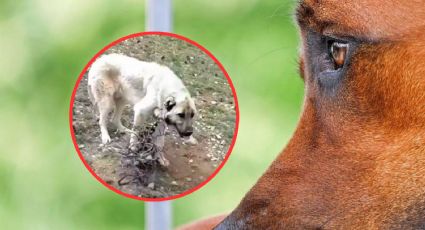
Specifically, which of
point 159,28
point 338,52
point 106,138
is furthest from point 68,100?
point 338,52

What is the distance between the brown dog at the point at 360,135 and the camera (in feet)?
4.65

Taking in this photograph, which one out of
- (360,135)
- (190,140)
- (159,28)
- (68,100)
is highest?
(68,100)

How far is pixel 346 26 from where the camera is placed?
144 centimetres

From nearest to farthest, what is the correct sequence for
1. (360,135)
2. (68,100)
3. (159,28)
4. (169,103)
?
(360,135)
(169,103)
(159,28)
(68,100)

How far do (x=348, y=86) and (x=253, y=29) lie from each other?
2096mm

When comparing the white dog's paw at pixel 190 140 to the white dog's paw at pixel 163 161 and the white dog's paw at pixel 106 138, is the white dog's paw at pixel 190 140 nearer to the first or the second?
A: the white dog's paw at pixel 163 161

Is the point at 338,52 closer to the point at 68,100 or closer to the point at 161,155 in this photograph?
the point at 161,155

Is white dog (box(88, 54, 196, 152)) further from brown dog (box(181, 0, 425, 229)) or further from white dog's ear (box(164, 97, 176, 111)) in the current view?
brown dog (box(181, 0, 425, 229))

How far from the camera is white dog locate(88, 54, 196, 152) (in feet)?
5.42

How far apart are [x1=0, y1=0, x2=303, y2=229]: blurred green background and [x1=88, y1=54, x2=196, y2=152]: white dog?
5.34 ft

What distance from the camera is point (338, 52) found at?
1.51 m

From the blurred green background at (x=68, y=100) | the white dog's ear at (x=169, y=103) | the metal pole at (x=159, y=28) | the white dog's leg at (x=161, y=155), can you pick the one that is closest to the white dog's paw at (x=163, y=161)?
the white dog's leg at (x=161, y=155)

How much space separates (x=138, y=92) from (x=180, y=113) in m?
0.11

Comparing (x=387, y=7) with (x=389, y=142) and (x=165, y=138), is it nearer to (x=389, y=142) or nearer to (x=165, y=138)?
(x=389, y=142)
